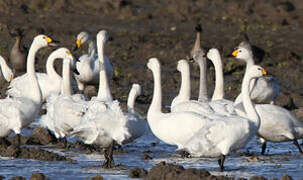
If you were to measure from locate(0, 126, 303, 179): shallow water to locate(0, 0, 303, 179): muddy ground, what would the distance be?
4153 millimetres

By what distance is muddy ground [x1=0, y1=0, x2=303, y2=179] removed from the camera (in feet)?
65.0

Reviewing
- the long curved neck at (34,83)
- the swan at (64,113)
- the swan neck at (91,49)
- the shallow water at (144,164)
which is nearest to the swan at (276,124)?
the shallow water at (144,164)

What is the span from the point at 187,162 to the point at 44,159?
208 cm

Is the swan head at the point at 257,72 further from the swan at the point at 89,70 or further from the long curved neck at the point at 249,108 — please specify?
the swan at the point at 89,70

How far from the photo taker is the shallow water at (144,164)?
9.95 meters

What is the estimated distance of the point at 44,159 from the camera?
426 inches

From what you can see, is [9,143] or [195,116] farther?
[9,143]

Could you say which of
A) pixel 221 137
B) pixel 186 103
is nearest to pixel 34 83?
pixel 186 103

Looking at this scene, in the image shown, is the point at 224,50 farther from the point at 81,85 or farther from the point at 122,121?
the point at 122,121

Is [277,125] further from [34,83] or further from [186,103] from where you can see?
[34,83]

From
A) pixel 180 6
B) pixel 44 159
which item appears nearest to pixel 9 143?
pixel 44 159

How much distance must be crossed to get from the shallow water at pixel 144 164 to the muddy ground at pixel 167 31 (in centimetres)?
415

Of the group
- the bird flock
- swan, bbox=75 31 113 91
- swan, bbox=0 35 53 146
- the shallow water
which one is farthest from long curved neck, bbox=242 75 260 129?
swan, bbox=75 31 113 91

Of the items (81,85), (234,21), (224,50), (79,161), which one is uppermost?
(234,21)
